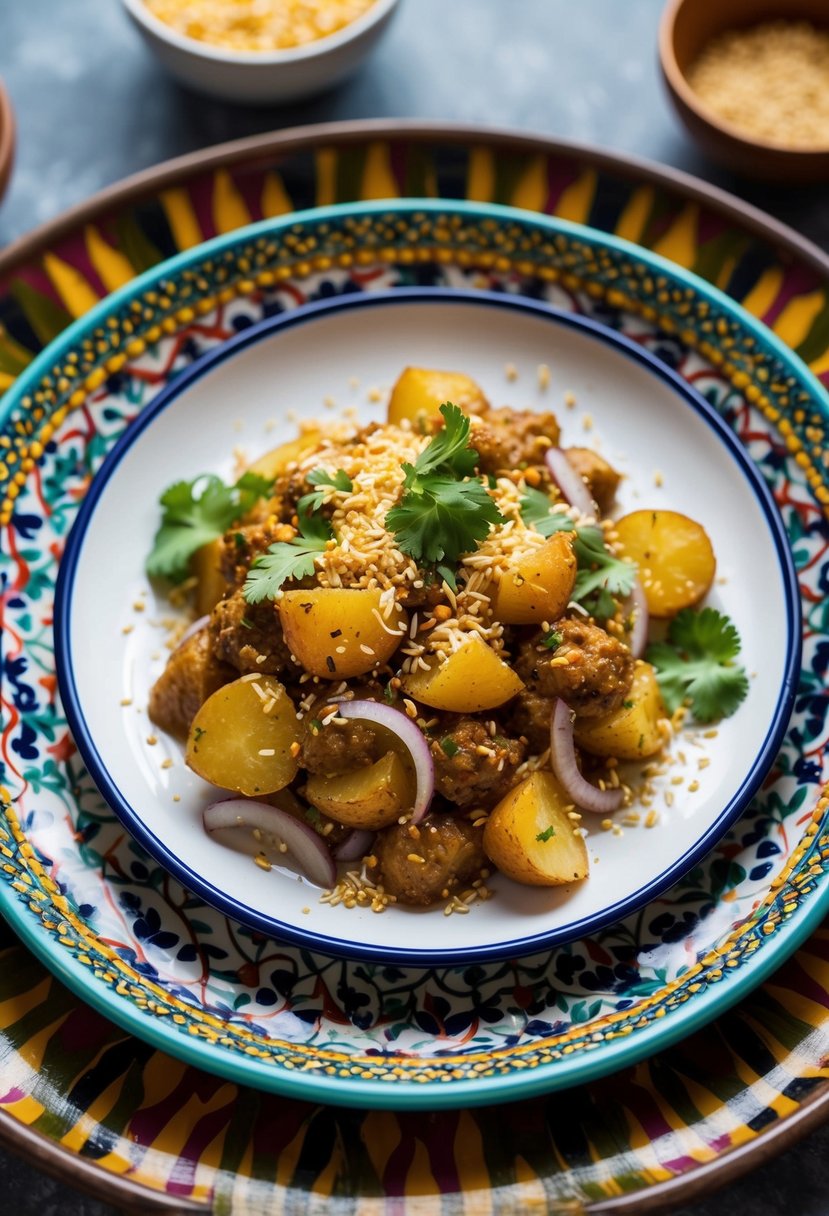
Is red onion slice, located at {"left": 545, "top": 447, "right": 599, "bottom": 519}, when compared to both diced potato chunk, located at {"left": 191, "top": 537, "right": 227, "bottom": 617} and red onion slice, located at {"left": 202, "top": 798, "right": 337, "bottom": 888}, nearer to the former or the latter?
diced potato chunk, located at {"left": 191, "top": 537, "right": 227, "bottom": 617}

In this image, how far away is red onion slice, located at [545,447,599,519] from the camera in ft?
11.1

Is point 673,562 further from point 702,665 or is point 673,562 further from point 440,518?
point 440,518

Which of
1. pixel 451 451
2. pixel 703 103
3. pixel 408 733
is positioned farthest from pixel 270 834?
pixel 703 103

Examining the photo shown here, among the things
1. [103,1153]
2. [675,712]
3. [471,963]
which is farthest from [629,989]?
[103,1153]

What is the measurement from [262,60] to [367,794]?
2.72 meters

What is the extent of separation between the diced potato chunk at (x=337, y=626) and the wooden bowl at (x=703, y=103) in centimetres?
223

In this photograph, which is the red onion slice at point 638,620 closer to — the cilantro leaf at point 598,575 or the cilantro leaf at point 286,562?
the cilantro leaf at point 598,575

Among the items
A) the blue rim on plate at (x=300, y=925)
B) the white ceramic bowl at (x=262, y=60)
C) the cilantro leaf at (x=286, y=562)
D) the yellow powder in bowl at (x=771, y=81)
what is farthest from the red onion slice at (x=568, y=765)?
the white ceramic bowl at (x=262, y=60)

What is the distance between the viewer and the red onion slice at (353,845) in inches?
123

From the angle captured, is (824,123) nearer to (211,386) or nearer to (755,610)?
(755,610)

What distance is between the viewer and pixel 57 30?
4.94 meters

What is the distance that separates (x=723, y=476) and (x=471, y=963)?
159 centimetres

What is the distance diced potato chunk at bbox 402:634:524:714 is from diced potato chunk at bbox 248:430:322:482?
33.5 inches

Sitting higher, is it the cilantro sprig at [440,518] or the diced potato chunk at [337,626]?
the cilantro sprig at [440,518]
